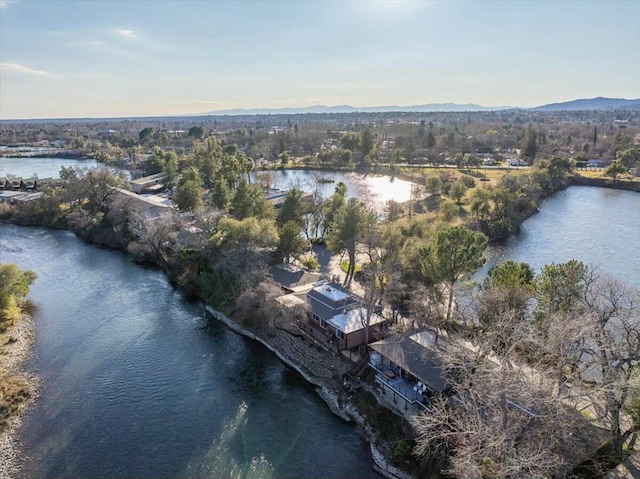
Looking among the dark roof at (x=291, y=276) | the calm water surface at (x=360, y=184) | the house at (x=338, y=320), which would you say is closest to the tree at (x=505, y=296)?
the house at (x=338, y=320)

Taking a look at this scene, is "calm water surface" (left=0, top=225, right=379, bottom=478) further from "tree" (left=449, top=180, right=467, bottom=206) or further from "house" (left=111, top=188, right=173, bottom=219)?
"tree" (left=449, top=180, right=467, bottom=206)

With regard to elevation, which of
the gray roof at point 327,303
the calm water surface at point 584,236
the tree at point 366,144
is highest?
the tree at point 366,144

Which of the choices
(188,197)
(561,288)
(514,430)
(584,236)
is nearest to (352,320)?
(561,288)

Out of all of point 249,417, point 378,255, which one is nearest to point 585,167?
point 378,255

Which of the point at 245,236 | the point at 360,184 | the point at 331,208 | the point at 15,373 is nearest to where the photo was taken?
the point at 15,373

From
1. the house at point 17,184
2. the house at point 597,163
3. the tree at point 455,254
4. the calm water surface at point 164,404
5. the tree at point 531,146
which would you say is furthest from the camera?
the tree at point 531,146

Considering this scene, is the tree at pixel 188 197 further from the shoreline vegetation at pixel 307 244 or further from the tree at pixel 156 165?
the tree at pixel 156 165

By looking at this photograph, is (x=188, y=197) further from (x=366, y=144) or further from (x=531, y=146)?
(x=531, y=146)
